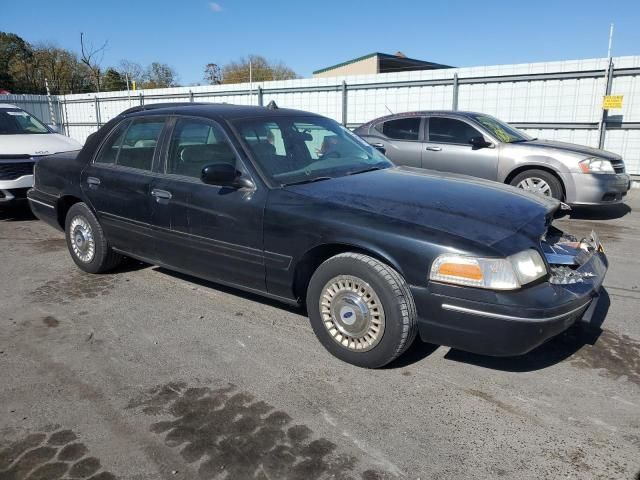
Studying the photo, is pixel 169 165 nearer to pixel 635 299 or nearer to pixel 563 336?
pixel 563 336

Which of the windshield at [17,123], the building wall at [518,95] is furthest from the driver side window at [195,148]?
the building wall at [518,95]

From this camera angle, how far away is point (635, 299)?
4.55 meters

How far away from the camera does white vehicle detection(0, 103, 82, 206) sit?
7.68 m

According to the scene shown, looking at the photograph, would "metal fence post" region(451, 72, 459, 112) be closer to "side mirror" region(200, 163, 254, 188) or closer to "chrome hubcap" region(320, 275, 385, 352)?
"side mirror" region(200, 163, 254, 188)

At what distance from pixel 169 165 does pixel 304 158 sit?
3.70 ft

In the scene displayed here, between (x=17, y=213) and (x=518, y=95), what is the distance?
10.5 m

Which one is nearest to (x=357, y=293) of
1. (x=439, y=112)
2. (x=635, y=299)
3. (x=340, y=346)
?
(x=340, y=346)

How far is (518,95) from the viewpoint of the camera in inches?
478

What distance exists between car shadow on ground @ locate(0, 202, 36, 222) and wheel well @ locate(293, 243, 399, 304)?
20.9 feet

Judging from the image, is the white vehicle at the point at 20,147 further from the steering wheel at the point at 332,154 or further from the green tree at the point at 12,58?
the green tree at the point at 12,58

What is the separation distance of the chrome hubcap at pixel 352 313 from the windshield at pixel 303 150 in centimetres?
90

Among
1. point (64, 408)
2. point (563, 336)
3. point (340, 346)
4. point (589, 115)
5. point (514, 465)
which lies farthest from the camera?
point (589, 115)

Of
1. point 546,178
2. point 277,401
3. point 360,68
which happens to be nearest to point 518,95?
point 546,178

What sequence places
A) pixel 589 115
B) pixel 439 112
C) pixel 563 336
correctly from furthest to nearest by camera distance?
1. pixel 589 115
2. pixel 439 112
3. pixel 563 336
